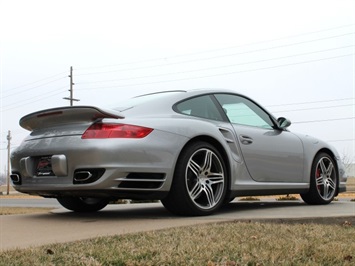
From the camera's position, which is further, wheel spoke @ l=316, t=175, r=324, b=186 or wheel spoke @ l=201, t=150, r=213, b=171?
wheel spoke @ l=316, t=175, r=324, b=186

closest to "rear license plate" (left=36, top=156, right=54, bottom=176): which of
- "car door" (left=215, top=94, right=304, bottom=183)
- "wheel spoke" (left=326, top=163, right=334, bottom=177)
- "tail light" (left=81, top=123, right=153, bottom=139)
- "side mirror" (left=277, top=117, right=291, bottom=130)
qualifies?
"tail light" (left=81, top=123, right=153, bottom=139)

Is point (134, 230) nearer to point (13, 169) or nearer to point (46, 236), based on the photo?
point (46, 236)

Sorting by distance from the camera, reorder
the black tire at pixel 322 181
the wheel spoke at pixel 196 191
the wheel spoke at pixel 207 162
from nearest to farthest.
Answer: the wheel spoke at pixel 196 191 → the wheel spoke at pixel 207 162 → the black tire at pixel 322 181

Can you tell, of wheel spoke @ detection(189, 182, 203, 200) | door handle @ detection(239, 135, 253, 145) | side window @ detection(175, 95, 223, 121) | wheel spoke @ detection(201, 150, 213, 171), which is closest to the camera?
wheel spoke @ detection(189, 182, 203, 200)

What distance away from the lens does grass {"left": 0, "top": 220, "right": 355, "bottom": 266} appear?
2.40m

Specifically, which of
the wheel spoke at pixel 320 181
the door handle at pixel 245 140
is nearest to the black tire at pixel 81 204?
the door handle at pixel 245 140

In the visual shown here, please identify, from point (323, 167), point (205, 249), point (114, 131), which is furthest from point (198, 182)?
point (323, 167)

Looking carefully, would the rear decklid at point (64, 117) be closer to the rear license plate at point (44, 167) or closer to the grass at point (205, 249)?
the rear license plate at point (44, 167)

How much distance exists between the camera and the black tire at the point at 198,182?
407 centimetres

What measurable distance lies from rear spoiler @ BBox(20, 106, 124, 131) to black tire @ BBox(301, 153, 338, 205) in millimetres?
3011

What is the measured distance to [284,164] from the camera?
5.30 m

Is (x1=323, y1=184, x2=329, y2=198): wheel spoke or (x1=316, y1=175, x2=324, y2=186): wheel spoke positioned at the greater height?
(x1=316, y1=175, x2=324, y2=186): wheel spoke

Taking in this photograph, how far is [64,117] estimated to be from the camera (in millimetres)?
4152

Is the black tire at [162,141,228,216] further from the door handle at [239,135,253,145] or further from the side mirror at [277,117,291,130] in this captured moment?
the side mirror at [277,117,291,130]
